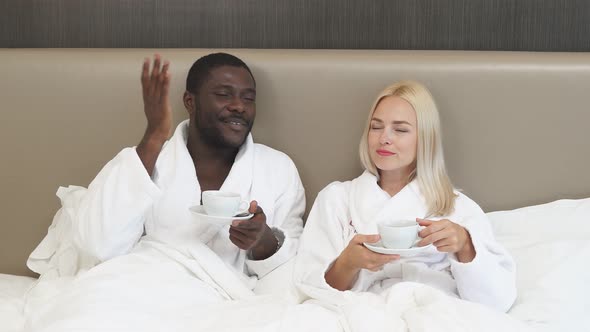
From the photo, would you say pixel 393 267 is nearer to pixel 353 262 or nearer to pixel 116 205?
pixel 353 262

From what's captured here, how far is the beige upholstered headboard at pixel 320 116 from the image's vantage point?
2398 mm

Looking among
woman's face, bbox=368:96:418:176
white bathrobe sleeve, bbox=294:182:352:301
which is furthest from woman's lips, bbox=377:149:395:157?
white bathrobe sleeve, bbox=294:182:352:301

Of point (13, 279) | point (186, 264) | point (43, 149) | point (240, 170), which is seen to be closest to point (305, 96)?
point (240, 170)

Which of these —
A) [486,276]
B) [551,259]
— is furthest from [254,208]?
[551,259]

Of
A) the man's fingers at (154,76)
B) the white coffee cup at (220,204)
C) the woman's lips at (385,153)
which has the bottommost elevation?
the white coffee cup at (220,204)

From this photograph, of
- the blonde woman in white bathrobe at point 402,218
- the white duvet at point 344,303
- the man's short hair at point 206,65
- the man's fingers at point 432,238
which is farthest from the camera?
the man's short hair at point 206,65

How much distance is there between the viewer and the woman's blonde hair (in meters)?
2.13

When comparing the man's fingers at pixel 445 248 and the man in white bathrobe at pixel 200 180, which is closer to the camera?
the man's fingers at pixel 445 248

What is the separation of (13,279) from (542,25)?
1.75 meters

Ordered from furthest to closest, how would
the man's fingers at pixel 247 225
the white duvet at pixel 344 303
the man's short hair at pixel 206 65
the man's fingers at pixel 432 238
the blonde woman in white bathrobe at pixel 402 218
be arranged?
the man's short hair at pixel 206 65 → the man's fingers at pixel 247 225 → the blonde woman in white bathrobe at pixel 402 218 → the man's fingers at pixel 432 238 → the white duvet at pixel 344 303

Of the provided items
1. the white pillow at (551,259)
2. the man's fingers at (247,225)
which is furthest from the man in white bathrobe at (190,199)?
the white pillow at (551,259)

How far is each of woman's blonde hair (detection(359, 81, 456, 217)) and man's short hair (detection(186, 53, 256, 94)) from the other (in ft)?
1.45

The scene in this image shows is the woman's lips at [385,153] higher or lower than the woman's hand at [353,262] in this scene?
higher

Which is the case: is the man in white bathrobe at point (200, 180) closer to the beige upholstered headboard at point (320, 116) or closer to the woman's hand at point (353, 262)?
the beige upholstered headboard at point (320, 116)
